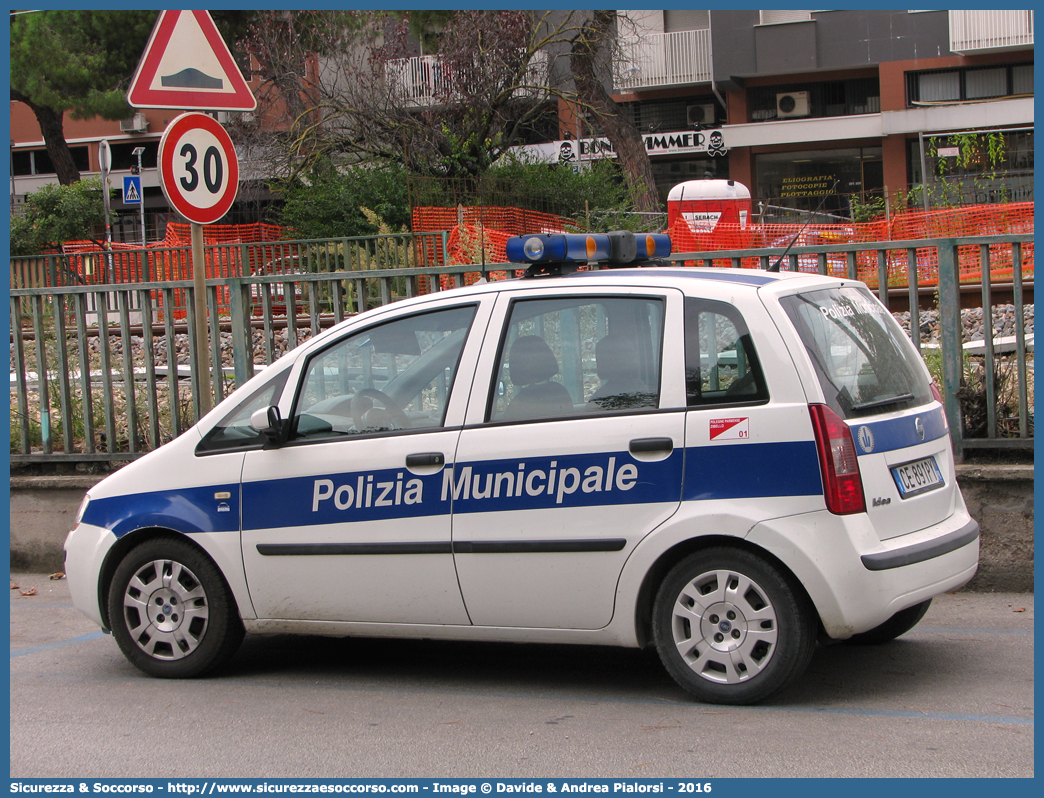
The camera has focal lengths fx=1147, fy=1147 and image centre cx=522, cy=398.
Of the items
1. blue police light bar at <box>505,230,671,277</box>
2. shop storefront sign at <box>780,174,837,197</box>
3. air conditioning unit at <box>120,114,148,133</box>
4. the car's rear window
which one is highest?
air conditioning unit at <box>120,114,148,133</box>

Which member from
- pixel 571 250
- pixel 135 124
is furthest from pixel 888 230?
pixel 135 124

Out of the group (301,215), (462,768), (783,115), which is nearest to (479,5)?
(301,215)

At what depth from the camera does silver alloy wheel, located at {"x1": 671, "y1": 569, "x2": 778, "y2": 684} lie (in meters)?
4.29

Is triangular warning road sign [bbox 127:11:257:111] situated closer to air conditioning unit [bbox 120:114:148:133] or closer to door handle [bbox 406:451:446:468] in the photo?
door handle [bbox 406:451:446:468]

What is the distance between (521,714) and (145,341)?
4.58m

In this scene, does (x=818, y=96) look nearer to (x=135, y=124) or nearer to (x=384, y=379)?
(x=135, y=124)

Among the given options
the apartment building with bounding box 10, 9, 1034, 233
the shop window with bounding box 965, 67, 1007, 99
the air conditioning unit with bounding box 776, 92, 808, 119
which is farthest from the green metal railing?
the air conditioning unit with bounding box 776, 92, 808, 119

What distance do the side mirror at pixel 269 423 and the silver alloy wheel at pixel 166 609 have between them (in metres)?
0.76

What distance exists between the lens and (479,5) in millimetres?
22922

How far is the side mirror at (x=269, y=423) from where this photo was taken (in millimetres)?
4988

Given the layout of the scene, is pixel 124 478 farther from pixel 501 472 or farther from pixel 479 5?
pixel 479 5

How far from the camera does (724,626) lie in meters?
4.35

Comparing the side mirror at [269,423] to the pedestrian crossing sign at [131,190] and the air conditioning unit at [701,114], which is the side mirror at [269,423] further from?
the air conditioning unit at [701,114]

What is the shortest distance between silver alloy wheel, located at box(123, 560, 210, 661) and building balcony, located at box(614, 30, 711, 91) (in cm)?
3112
